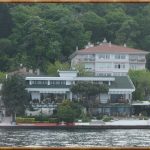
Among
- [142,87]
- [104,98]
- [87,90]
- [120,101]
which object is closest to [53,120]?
[87,90]

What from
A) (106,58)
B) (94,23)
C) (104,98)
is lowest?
(104,98)

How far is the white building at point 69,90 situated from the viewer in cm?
2867

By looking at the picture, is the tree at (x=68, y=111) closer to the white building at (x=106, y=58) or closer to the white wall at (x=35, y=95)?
the white wall at (x=35, y=95)

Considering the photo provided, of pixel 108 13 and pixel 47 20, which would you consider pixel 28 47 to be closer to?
pixel 47 20

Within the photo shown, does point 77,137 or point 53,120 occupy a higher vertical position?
point 53,120

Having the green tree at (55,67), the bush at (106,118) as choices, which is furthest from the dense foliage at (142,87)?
the bush at (106,118)

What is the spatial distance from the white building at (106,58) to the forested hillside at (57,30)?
3.47 feet

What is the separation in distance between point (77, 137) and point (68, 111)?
15.8ft

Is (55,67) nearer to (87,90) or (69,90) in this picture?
(69,90)

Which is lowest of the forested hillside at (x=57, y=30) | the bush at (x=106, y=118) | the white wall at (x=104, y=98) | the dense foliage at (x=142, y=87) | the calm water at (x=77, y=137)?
the calm water at (x=77, y=137)

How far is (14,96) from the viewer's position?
2633cm

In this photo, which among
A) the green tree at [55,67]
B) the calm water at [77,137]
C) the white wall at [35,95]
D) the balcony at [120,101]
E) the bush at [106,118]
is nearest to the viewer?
the calm water at [77,137]

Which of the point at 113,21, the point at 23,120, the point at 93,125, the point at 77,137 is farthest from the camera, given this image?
the point at 113,21

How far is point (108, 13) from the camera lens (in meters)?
40.7
